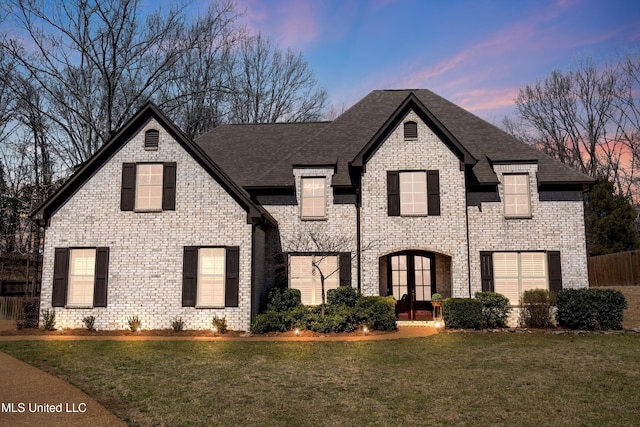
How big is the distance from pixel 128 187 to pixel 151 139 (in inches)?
76.5

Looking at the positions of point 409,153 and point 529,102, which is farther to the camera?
point 529,102

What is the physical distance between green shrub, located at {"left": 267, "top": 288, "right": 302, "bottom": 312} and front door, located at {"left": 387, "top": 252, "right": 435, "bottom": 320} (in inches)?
162

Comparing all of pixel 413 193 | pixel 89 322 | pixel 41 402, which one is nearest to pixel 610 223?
pixel 413 193

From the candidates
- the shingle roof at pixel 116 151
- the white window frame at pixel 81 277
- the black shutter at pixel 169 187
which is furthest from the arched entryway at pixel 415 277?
the white window frame at pixel 81 277

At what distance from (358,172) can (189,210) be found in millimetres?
6614

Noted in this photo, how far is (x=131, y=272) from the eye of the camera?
17.2 meters

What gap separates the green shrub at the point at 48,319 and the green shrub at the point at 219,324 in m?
5.57

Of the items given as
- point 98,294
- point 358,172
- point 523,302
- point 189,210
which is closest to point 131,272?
point 98,294

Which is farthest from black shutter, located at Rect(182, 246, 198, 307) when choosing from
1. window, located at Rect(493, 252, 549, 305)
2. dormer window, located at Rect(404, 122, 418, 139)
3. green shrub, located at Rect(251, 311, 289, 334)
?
window, located at Rect(493, 252, 549, 305)

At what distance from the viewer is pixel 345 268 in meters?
18.9

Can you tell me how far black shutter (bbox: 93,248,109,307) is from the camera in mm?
17031

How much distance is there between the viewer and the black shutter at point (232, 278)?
1673cm

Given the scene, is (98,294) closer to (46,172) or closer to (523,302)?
(523,302)

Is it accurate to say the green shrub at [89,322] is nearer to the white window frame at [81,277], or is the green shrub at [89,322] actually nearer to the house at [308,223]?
the house at [308,223]
